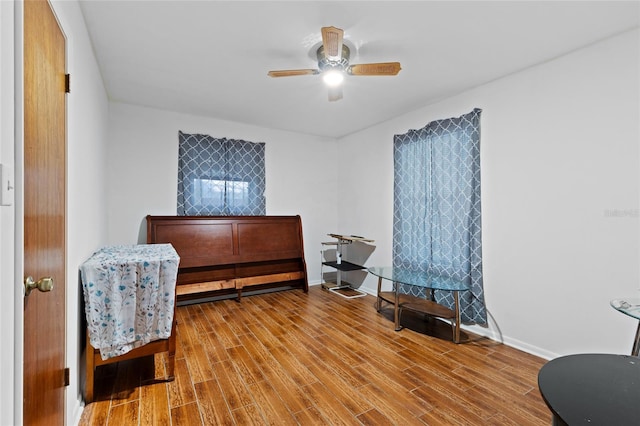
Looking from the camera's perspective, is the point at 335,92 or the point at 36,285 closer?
the point at 36,285

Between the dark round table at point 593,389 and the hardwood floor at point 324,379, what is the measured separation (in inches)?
40.4

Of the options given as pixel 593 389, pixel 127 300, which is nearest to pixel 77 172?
pixel 127 300

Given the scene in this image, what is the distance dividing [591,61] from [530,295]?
194 cm

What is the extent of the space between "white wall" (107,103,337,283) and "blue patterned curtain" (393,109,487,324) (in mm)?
1791

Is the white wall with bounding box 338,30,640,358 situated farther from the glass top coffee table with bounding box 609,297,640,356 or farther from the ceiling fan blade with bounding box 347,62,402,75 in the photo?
the ceiling fan blade with bounding box 347,62,402,75

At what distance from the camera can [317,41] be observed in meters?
2.23

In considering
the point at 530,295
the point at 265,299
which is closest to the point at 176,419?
the point at 265,299

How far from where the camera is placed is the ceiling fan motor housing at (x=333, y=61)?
2.27m

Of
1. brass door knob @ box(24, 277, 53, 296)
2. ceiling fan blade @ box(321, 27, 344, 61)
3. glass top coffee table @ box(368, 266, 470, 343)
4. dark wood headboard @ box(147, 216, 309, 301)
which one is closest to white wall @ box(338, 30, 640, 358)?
glass top coffee table @ box(368, 266, 470, 343)

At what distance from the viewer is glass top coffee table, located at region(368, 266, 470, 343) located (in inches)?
110

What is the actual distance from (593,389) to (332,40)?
206cm

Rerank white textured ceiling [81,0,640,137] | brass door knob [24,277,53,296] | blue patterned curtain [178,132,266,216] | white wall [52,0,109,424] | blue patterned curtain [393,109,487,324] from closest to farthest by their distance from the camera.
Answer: brass door knob [24,277,53,296] → white wall [52,0,109,424] → white textured ceiling [81,0,640,137] → blue patterned curtain [393,109,487,324] → blue patterned curtain [178,132,266,216]

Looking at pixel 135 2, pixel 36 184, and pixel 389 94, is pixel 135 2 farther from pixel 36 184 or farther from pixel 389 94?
pixel 389 94
